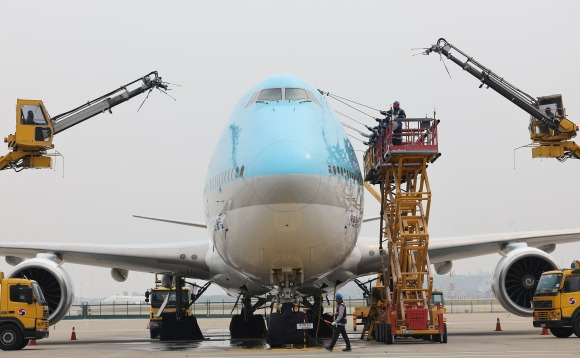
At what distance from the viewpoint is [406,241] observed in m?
19.2

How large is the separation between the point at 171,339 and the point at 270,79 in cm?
858

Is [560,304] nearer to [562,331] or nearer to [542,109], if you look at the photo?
[562,331]

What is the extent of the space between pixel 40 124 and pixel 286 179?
12465 mm

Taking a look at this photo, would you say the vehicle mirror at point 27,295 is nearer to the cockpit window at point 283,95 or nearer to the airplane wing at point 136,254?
the airplane wing at point 136,254

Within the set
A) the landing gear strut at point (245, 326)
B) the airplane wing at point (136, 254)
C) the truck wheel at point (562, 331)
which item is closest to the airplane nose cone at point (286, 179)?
the airplane wing at point (136, 254)

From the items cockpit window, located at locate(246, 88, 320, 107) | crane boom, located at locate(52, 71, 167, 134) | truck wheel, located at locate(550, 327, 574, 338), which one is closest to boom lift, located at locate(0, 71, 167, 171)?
crane boom, located at locate(52, 71, 167, 134)

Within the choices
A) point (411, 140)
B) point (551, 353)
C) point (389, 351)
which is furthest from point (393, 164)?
point (551, 353)

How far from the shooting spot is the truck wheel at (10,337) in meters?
19.0

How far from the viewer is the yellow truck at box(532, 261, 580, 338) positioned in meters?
19.5

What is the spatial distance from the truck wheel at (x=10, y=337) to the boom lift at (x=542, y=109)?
41.7 feet

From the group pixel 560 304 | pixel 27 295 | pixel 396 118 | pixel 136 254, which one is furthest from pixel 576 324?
pixel 27 295

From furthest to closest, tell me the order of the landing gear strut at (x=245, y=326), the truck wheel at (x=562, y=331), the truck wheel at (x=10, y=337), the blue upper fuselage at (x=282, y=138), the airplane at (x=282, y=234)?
the landing gear strut at (x=245, y=326) → the truck wheel at (x=562, y=331) → the truck wheel at (x=10, y=337) → the blue upper fuselage at (x=282, y=138) → the airplane at (x=282, y=234)

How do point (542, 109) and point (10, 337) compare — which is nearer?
point (10, 337)

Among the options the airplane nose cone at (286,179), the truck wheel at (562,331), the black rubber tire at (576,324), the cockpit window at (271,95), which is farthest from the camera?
the truck wheel at (562,331)
